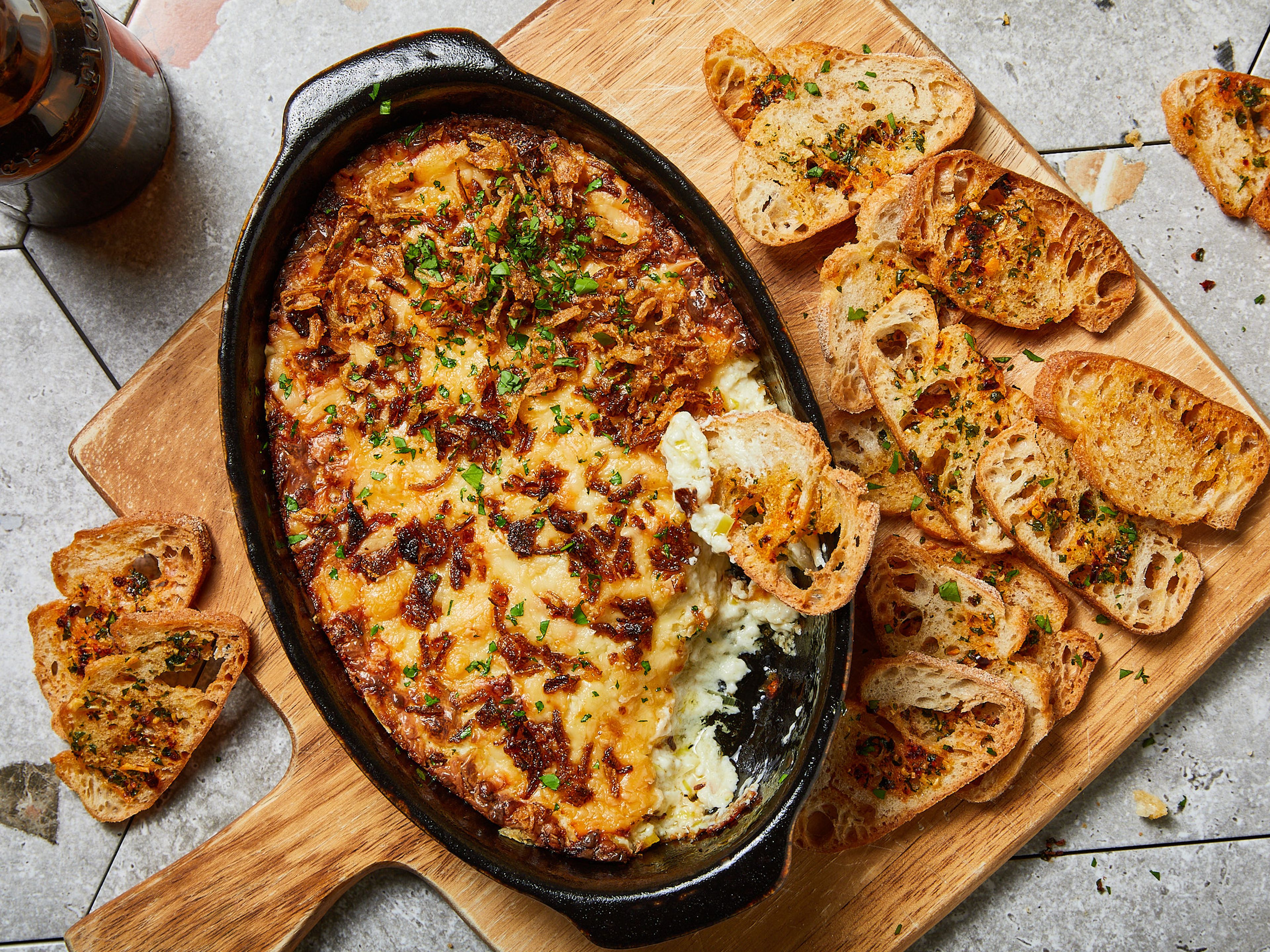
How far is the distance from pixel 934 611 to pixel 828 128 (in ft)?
5.88

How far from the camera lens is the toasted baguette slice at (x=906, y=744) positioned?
295 centimetres

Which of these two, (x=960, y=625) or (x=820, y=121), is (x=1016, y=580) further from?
(x=820, y=121)

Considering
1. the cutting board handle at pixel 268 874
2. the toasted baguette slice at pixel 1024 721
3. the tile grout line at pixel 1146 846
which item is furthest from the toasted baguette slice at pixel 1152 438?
the cutting board handle at pixel 268 874

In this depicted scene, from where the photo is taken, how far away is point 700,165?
323cm

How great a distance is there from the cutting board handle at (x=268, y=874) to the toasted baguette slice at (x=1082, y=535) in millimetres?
2419

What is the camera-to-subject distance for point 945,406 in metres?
3.10

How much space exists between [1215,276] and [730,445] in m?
2.31

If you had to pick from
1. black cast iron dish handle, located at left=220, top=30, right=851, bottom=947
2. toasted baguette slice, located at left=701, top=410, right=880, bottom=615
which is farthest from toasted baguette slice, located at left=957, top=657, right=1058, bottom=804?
toasted baguette slice, located at left=701, top=410, right=880, bottom=615

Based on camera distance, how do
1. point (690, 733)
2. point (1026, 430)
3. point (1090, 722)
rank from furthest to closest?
point (1090, 722) < point (1026, 430) < point (690, 733)

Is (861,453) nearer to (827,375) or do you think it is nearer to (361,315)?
(827,375)

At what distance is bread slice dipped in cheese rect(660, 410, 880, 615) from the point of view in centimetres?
252

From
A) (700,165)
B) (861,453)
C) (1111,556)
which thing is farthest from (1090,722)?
(700,165)

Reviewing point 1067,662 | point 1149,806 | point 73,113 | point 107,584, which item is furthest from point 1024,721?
point 73,113

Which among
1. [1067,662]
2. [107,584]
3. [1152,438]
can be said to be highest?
[1152,438]
